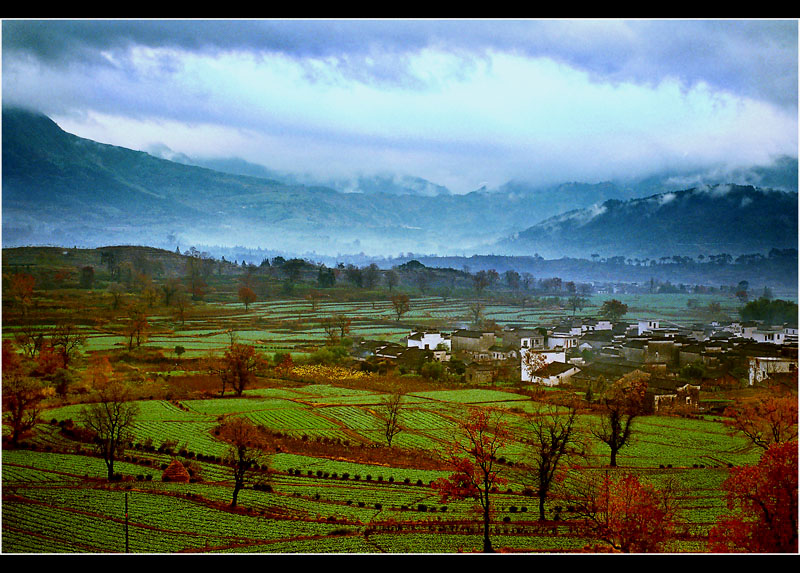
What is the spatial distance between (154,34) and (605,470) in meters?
6.06

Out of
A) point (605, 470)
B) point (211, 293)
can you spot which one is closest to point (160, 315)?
point (211, 293)

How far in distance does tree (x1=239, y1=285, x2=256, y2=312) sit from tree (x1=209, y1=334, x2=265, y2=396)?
1.22 ft

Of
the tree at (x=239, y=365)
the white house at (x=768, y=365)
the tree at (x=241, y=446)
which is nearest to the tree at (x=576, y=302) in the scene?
the white house at (x=768, y=365)

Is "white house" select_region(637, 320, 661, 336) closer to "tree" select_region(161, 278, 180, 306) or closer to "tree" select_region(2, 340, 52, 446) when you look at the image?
"tree" select_region(161, 278, 180, 306)

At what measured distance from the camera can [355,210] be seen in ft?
22.0

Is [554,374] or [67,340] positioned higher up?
[67,340]

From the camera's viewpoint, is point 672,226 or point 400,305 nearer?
point 400,305

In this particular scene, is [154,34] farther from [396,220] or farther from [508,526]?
[508,526]

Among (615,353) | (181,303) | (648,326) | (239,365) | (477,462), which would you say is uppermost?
(181,303)

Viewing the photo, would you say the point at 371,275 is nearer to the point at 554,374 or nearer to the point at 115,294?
the point at 554,374

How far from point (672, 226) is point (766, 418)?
2.14 metres

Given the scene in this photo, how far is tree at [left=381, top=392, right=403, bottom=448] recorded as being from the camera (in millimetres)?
5811

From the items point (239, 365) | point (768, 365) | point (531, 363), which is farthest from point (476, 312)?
point (768, 365)

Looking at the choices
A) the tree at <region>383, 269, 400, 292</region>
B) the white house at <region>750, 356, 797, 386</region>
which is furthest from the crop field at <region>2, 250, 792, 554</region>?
the white house at <region>750, 356, 797, 386</region>
